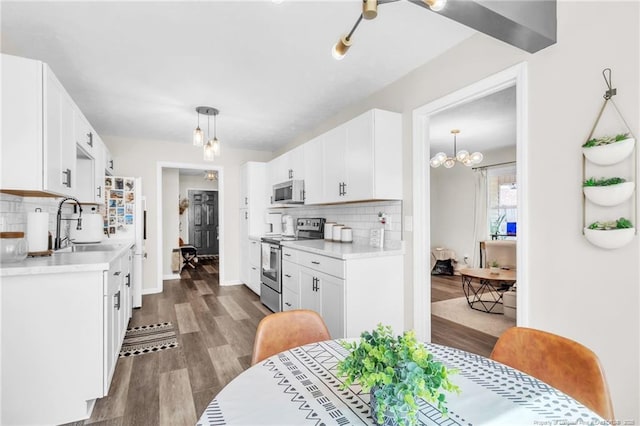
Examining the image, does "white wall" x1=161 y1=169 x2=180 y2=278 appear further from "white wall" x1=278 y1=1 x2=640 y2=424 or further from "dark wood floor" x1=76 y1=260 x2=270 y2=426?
"white wall" x1=278 y1=1 x2=640 y2=424

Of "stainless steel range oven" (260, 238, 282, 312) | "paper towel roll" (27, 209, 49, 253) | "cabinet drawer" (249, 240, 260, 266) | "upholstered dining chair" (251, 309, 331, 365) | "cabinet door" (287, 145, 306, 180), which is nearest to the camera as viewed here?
"upholstered dining chair" (251, 309, 331, 365)

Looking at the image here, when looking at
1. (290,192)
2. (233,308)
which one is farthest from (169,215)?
(290,192)

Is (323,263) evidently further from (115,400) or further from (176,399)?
(115,400)

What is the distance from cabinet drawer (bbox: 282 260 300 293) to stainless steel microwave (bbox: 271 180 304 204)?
0.87 meters

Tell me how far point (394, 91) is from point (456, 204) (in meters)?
4.57

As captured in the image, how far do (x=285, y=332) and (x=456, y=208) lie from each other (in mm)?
6318

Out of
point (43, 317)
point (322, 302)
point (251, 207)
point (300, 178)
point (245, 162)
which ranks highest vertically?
point (245, 162)

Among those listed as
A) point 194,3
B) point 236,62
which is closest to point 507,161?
point 236,62

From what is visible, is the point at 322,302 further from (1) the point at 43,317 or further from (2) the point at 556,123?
(2) the point at 556,123

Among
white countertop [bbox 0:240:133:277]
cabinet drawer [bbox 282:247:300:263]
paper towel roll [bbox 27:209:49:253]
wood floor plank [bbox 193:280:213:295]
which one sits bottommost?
wood floor plank [bbox 193:280:213:295]

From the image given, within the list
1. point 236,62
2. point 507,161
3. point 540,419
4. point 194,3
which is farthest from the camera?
point 507,161

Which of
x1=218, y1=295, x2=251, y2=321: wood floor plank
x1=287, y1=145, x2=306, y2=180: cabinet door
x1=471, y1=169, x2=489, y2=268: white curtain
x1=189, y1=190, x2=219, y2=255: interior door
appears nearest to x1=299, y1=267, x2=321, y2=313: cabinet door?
x1=218, y1=295, x2=251, y2=321: wood floor plank

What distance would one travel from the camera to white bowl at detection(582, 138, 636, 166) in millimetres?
1442

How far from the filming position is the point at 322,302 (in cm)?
294
